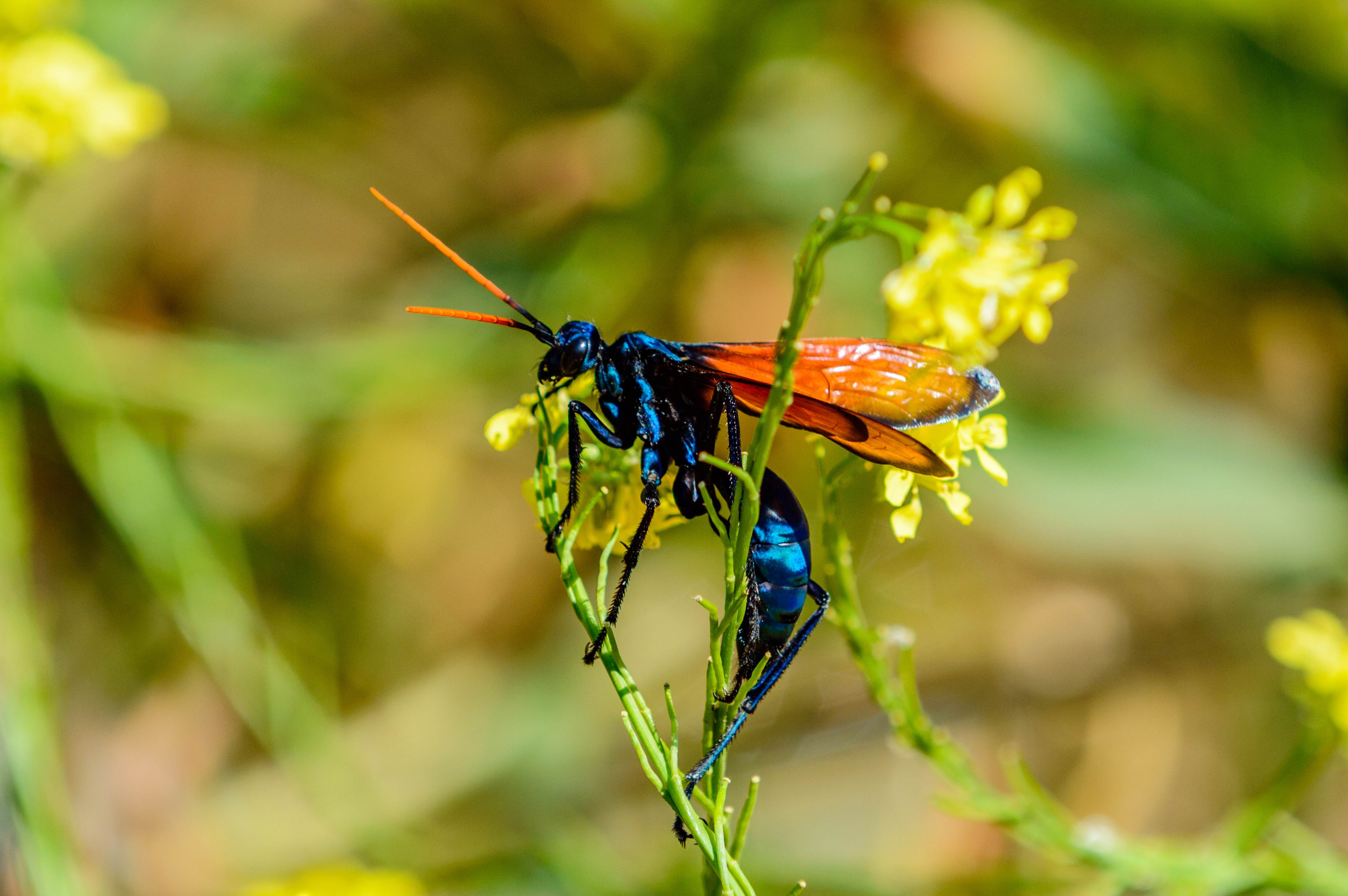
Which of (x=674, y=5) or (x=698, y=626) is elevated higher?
(x=674, y=5)

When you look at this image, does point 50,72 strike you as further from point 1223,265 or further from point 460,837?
point 1223,265

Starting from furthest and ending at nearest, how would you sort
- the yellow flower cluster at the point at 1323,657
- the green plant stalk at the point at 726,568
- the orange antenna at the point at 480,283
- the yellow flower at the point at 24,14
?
1. the yellow flower at the point at 24,14
2. the yellow flower cluster at the point at 1323,657
3. the orange antenna at the point at 480,283
4. the green plant stalk at the point at 726,568

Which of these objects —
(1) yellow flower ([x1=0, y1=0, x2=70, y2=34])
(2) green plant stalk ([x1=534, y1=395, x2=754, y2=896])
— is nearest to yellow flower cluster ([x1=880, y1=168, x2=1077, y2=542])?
(2) green plant stalk ([x1=534, y1=395, x2=754, y2=896])

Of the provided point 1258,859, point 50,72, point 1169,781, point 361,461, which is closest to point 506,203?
point 361,461

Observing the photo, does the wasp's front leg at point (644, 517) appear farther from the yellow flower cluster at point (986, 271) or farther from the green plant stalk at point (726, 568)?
the yellow flower cluster at point (986, 271)

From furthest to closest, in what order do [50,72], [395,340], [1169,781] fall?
[1169,781]
[395,340]
[50,72]

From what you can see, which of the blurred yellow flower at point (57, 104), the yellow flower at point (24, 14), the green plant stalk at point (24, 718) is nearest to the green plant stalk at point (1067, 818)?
the green plant stalk at point (24, 718)

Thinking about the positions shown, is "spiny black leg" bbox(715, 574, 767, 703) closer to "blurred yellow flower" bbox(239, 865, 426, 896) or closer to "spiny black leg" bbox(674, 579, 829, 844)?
"spiny black leg" bbox(674, 579, 829, 844)
